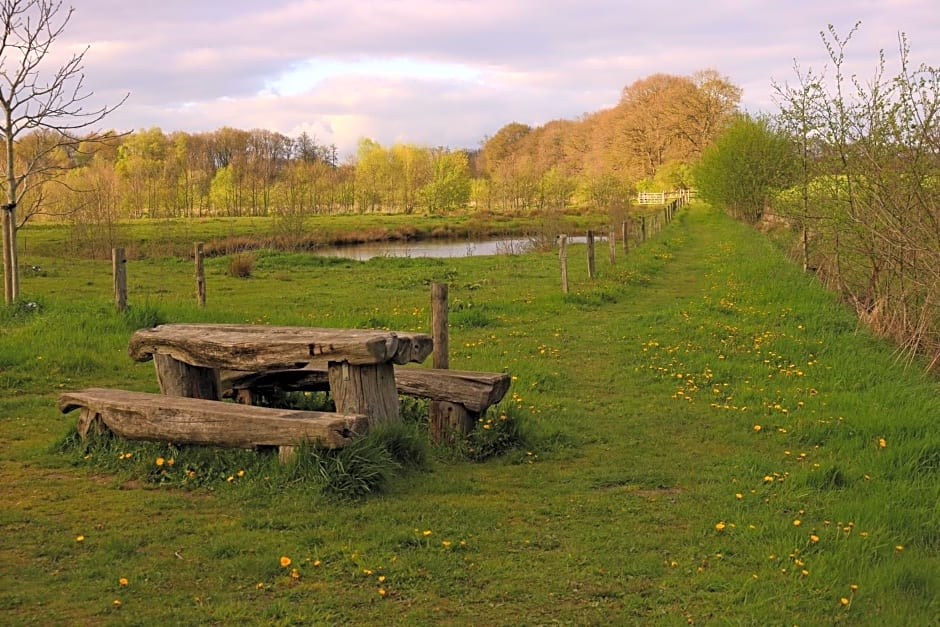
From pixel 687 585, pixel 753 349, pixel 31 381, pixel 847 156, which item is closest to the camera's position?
pixel 687 585

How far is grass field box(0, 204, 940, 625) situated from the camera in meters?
4.50

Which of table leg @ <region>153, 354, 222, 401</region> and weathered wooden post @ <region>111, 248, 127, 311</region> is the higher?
weathered wooden post @ <region>111, 248, 127, 311</region>

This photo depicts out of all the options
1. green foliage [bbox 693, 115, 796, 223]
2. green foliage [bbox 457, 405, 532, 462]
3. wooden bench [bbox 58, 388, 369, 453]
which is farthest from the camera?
green foliage [bbox 693, 115, 796, 223]

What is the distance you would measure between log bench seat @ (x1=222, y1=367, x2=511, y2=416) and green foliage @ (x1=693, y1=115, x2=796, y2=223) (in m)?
32.6

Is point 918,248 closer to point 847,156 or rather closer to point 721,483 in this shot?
point 847,156

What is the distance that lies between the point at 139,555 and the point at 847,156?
13.2 metres

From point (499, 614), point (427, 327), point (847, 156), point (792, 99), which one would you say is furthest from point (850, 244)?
point (499, 614)

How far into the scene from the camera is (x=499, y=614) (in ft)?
14.4

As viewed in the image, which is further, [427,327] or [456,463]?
[427,327]

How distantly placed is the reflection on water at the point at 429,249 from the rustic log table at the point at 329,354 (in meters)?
25.8

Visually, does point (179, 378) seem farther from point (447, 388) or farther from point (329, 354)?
point (447, 388)

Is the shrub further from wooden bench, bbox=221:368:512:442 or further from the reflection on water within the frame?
wooden bench, bbox=221:368:512:442

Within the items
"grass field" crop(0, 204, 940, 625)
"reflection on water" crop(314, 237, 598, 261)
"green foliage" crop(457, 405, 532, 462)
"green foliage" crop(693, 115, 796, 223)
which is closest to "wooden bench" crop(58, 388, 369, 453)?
"grass field" crop(0, 204, 940, 625)

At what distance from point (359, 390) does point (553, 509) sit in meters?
1.84
